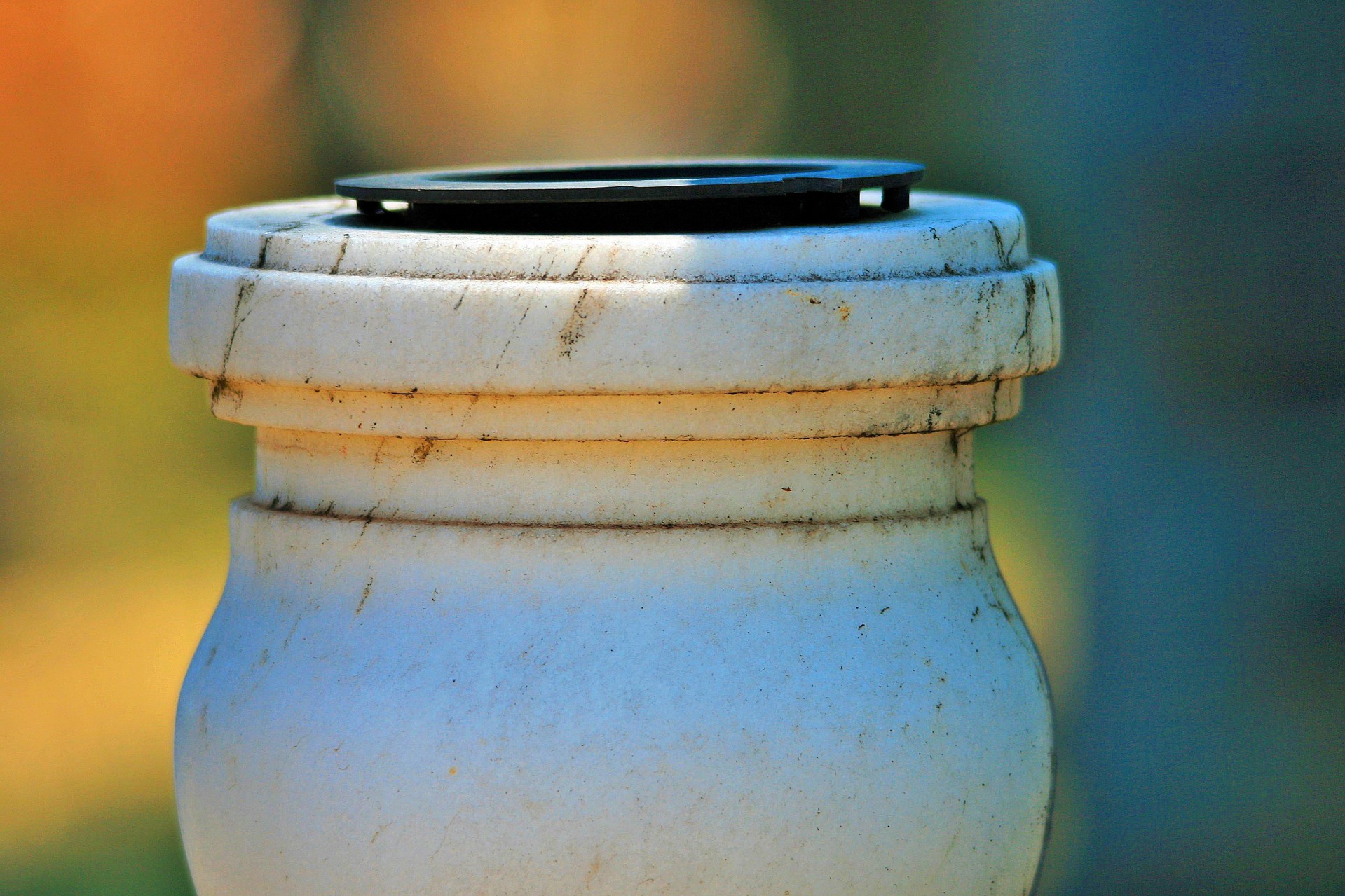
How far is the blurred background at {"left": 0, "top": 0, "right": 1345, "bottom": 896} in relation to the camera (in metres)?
4.10

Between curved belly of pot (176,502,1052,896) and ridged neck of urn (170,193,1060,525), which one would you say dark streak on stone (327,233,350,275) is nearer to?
ridged neck of urn (170,193,1060,525)

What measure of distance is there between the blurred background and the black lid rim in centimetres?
264

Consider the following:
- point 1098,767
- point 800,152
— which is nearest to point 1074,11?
point 800,152

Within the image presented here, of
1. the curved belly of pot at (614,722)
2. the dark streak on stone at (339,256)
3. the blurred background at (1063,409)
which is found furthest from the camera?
the blurred background at (1063,409)

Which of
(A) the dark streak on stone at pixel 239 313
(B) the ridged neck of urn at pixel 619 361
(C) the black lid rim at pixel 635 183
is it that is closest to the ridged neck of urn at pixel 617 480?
(B) the ridged neck of urn at pixel 619 361

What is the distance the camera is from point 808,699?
4.33ft

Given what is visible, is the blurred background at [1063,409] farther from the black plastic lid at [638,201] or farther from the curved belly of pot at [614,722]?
the curved belly of pot at [614,722]

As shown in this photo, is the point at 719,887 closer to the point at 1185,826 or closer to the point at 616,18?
the point at 1185,826

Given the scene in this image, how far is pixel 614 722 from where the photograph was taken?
1286 millimetres

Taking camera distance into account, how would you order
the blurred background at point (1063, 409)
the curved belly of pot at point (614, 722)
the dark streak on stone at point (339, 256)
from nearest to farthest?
the curved belly of pot at point (614, 722) → the dark streak on stone at point (339, 256) → the blurred background at point (1063, 409)

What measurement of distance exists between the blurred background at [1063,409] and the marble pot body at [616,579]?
2.99 m

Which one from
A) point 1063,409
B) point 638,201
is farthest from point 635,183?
point 1063,409

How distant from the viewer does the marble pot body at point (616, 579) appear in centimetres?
129

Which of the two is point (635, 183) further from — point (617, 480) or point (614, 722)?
point (614, 722)
